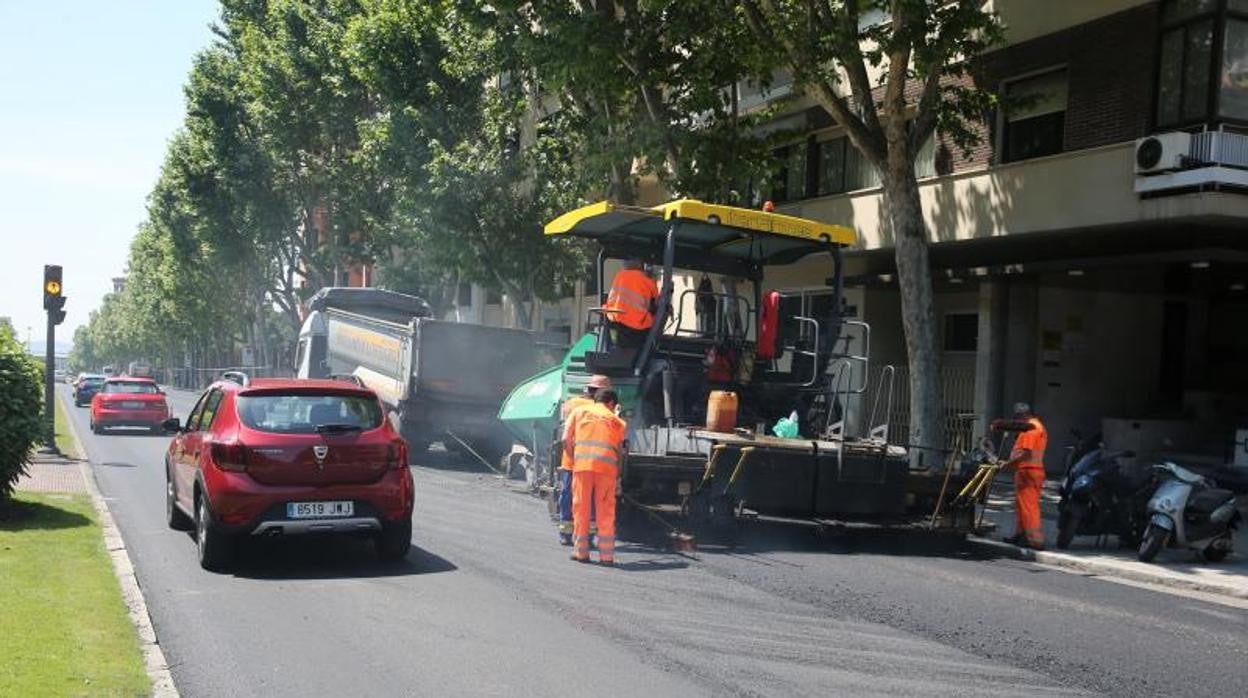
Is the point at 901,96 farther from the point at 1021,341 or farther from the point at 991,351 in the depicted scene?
the point at 1021,341

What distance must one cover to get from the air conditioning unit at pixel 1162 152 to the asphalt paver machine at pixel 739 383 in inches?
213

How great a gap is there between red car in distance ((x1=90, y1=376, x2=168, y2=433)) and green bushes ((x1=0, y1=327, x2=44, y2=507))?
55.9ft

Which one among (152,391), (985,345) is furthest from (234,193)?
(985,345)

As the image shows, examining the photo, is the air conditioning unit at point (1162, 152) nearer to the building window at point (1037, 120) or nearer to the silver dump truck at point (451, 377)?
the building window at point (1037, 120)

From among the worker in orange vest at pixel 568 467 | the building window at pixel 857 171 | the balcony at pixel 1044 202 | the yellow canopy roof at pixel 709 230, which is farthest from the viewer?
the building window at pixel 857 171

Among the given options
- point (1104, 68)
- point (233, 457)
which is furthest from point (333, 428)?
point (1104, 68)

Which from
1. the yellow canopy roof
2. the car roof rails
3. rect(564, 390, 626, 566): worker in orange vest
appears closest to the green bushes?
the yellow canopy roof

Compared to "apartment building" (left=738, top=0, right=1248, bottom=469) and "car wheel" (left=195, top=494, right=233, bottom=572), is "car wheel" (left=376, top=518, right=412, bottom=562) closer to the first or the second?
"car wheel" (left=195, top=494, right=233, bottom=572)

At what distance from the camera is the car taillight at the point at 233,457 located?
8.69 metres

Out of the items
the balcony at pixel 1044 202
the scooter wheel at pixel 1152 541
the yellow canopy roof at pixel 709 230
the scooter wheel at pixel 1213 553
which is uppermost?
the balcony at pixel 1044 202

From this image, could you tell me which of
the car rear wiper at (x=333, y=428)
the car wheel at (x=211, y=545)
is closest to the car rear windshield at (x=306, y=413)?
the car rear wiper at (x=333, y=428)

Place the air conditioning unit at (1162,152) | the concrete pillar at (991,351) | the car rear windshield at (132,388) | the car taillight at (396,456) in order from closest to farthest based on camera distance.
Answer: the car taillight at (396,456) < the air conditioning unit at (1162,152) < the concrete pillar at (991,351) < the car rear windshield at (132,388)

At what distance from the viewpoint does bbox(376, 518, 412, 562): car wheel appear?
9.23 meters

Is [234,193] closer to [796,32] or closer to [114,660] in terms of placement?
[796,32]
